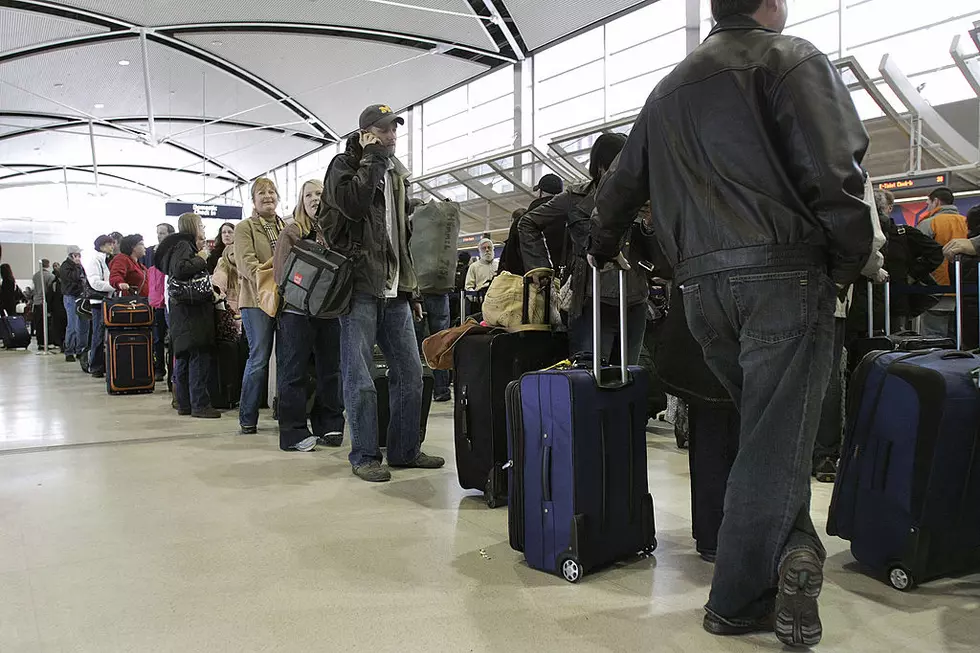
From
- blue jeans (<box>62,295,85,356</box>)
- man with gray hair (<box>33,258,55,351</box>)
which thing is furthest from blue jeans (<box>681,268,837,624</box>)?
man with gray hair (<box>33,258,55,351</box>)

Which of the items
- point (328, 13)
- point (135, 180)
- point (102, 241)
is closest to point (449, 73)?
point (328, 13)

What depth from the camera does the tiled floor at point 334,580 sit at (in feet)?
5.89

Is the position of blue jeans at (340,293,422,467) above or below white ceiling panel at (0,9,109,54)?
below

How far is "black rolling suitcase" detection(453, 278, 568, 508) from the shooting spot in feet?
10.2

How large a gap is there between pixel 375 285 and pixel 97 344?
279 inches

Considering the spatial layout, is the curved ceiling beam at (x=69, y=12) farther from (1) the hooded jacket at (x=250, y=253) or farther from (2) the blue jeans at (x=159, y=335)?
(1) the hooded jacket at (x=250, y=253)

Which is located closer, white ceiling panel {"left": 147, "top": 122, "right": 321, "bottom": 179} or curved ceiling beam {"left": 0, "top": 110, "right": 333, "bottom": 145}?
curved ceiling beam {"left": 0, "top": 110, "right": 333, "bottom": 145}

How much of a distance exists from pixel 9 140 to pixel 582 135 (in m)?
20.3

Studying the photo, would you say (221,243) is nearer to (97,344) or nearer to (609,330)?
(97,344)

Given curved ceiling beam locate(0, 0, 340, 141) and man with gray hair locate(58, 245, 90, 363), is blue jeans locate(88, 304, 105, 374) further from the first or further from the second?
curved ceiling beam locate(0, 0, 340, 141)

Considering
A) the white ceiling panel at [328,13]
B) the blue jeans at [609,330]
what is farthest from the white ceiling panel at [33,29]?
the blue jeans at [609,330]

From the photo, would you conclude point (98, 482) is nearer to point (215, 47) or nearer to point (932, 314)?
point (932, 314)

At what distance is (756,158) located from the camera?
1693mm

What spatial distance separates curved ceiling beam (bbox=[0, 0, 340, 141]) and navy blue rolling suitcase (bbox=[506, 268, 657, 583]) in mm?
15693
